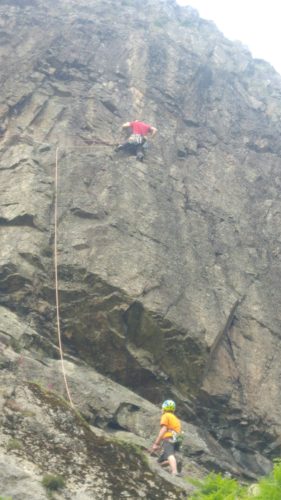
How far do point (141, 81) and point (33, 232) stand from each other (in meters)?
13.0

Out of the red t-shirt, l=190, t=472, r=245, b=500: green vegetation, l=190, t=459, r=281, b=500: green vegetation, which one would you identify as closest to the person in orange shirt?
l=190, t=459, r=281, b=500: green vegetation

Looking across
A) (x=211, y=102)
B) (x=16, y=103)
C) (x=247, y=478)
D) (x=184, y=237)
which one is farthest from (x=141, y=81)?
(x=247, y=478)

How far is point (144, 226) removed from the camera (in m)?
16.7

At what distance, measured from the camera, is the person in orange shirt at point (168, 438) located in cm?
979

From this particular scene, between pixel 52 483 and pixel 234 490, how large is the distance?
8.06 ft

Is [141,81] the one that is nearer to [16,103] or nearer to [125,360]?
[16,103]

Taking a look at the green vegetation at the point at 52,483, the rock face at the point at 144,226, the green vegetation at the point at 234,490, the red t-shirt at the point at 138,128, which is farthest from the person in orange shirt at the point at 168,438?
the red t-shirt at the point at 138,128

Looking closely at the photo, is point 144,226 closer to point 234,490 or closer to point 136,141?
point 136,141

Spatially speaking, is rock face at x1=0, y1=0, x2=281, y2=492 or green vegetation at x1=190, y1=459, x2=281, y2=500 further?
rock face at x1=0, y1=0, x2=281, y2=492

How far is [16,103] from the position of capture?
2161 centimetres

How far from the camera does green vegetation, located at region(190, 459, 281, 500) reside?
7.09m

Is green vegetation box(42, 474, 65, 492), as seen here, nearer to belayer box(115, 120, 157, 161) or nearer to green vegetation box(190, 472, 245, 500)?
green vegetation box(190, 472, 245, 500)

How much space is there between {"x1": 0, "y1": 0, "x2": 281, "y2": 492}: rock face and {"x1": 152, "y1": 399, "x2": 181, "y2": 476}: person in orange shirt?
1612 millimetres

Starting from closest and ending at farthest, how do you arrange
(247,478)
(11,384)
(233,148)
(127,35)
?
(11,384), (247,478), (233,148), (127,35)
